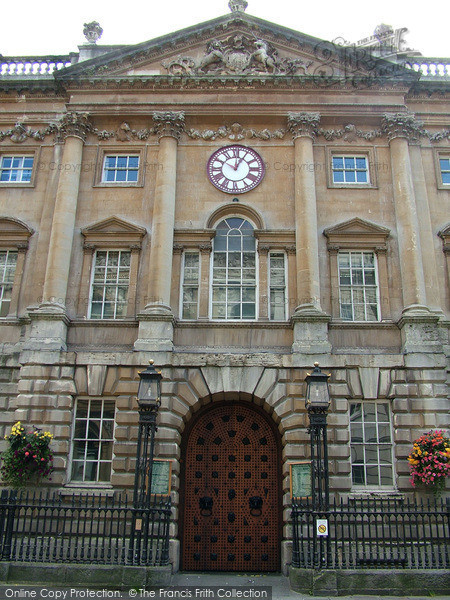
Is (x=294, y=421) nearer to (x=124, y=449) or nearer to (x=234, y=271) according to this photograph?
(x=124, y=449)

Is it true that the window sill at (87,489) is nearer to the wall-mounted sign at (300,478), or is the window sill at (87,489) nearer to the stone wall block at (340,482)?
the wall-mounted sign at (300,478)

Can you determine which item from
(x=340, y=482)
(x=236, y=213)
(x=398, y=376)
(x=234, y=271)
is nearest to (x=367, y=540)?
(x=340, y=482)

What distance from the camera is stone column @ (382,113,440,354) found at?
54.3ft

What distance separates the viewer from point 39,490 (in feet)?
50.5

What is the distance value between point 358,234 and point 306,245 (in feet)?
5.82

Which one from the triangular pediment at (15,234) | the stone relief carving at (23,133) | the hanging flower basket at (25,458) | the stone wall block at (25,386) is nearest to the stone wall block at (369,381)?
the hanging flower basket at (25,458)

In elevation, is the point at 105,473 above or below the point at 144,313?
below

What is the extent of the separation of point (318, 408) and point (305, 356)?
2.60 metres

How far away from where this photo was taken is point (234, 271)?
18078 mm

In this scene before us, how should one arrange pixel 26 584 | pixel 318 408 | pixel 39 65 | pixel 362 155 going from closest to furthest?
pixel 26 584 → pixel 318 408 → pixel 362 155 → pixel 39 65

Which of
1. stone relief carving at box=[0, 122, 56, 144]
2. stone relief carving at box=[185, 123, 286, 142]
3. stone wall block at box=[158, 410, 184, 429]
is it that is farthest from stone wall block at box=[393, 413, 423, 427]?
stone relief carving at box=[0, 122, 56, 144]

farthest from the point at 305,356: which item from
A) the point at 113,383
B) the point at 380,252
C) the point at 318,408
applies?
the point at 113,383

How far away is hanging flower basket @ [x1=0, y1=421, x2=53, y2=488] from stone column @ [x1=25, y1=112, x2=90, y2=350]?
8.33ft

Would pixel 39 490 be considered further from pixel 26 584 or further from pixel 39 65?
pixel 39 65
